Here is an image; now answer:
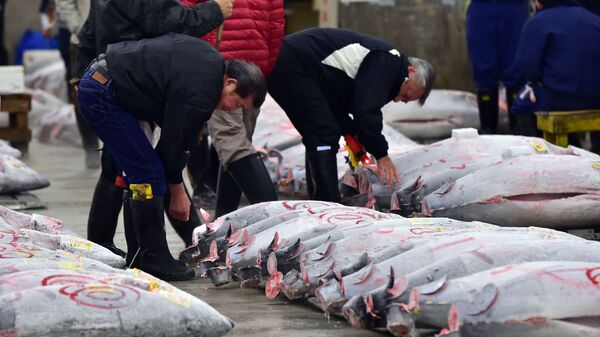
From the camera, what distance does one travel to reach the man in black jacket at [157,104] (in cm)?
573

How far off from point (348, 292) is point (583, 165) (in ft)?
7.81

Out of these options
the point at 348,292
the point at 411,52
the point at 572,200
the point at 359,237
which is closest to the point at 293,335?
the point at 348,292

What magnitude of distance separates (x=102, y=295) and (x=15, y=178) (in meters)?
4.33

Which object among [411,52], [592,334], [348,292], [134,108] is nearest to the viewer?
[592,334]

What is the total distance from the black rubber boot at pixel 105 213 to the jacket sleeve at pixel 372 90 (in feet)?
4.47

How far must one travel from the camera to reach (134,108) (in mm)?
5945

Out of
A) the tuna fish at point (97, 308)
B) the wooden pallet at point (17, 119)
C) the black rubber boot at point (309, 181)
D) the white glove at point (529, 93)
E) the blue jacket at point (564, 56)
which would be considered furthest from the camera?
the wooden pallet at point (17, 119)

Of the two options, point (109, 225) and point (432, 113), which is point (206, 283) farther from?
point (432, 113)

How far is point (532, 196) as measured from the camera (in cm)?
687

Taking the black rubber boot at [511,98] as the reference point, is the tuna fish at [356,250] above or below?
above

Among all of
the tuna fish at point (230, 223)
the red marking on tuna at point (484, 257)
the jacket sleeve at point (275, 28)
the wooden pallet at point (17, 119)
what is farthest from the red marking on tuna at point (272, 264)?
the wooden pallet at point (17, 119)

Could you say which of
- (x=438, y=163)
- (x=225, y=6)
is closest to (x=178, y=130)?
(x=225, y=6)

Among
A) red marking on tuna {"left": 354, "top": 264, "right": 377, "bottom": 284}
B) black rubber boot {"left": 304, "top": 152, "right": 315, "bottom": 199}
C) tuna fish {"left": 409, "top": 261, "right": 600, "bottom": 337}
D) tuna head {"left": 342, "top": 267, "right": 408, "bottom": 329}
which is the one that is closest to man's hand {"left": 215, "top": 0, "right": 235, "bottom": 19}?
black rubber boot {"left": 304, "top": 152, "right": 315, "bottom": 199}

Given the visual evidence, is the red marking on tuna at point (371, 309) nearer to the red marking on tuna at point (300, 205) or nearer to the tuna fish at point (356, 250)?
the tuna fish at point (356, 250)
